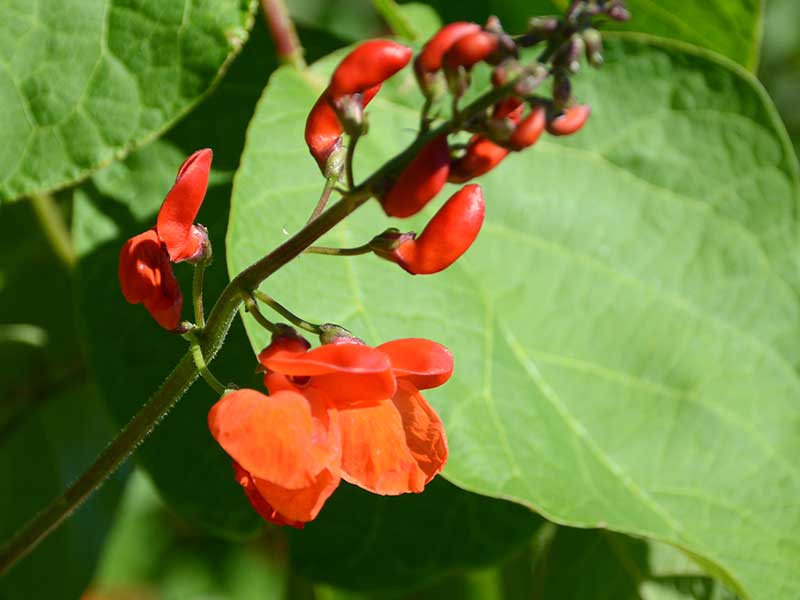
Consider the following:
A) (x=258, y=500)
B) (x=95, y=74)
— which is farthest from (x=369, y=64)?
(x=95, y=74)

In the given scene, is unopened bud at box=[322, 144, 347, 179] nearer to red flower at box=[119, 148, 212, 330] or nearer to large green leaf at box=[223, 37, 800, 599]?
red flower at box=[119, 148, 212, 330]

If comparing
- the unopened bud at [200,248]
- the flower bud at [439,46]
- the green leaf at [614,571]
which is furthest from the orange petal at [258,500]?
the green leaf at [614,571]

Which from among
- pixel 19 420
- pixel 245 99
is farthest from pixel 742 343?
pixel 19 420

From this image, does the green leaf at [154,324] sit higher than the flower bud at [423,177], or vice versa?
the flower bud at [423,177]

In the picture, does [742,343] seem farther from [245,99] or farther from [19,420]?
[19,420]

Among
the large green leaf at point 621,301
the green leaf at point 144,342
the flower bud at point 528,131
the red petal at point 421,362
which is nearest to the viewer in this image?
the flower bud at point 528,131

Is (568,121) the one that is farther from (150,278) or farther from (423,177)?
(150,278)

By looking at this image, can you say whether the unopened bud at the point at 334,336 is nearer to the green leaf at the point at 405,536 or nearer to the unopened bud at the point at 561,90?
the unopened bud at the point at 561,90

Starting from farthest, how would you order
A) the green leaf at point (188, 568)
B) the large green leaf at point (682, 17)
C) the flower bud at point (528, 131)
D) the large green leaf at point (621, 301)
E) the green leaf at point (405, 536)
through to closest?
1. the green leaf at point (188, 568)
2. the large green leaf at point (682, 17)
3. the green leaf at point (405, 536)
4. the large green leaf at point (621, 301)
5. the flower bud at point (528, 131)
